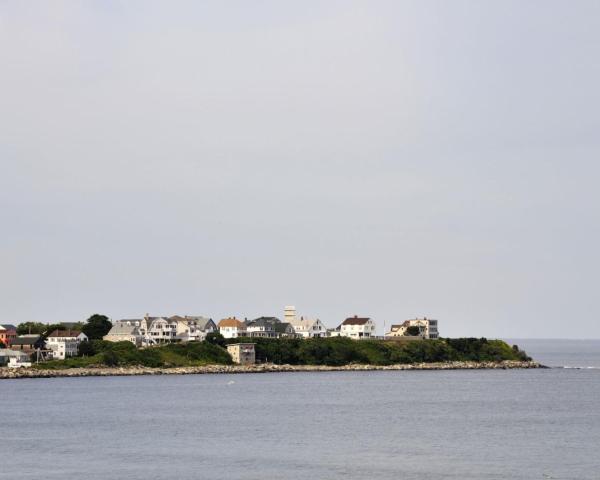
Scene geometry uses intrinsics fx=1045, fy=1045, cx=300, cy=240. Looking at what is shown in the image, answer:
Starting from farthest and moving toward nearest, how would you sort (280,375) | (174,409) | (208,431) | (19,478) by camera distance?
1. (280,375)
2. (174,409)
3. (208,431)
4. (19,478)

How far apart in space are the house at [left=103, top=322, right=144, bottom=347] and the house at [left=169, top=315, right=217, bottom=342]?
9.15 meters

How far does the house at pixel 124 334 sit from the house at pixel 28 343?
11.5 metres

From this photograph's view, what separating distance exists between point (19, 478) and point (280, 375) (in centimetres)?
10551

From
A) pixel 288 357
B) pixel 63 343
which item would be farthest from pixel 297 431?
pixel 288 357

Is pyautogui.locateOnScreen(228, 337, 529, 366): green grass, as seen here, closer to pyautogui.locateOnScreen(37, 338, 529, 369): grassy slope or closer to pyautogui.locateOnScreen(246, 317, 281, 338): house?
pyautogui.locateOnScreen(37, 338, 529, 369): grassy slope

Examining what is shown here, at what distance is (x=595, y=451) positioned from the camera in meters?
62.4

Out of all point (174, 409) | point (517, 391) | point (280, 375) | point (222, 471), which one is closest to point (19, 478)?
point (222, 471)

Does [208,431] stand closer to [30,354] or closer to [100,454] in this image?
[100,454]

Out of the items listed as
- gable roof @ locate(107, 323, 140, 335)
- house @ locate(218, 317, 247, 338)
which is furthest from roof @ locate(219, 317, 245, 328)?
gable roof @ locate(107, 323, 140, 335)

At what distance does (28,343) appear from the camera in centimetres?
16175

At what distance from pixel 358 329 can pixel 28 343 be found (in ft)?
208

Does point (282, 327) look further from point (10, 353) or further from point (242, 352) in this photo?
point (10, 353)

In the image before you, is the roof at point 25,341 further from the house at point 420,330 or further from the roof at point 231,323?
the house at point 420,330

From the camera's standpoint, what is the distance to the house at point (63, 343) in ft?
520
